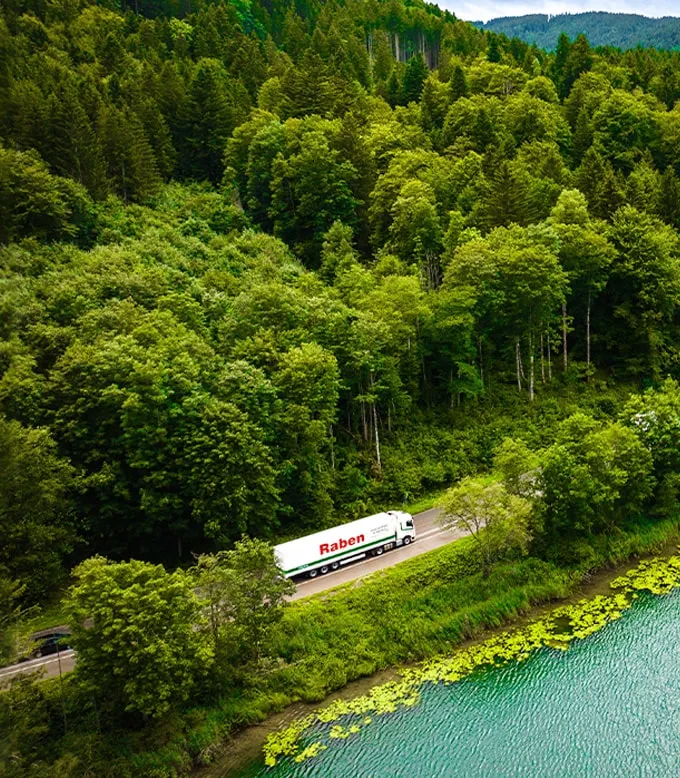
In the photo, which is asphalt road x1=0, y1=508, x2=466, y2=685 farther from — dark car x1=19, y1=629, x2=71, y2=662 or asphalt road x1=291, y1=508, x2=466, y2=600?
dark car x1=19, y1=629, x2=71, y2=662

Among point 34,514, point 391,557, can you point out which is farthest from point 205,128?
point 391,557

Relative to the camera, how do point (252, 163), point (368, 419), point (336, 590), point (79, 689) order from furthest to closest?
point (252, 163) < point (368, 419) < point (336, 590) < point (79, 689)

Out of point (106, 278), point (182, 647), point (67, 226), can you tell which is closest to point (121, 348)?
point (106, 278)

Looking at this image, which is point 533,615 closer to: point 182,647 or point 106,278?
point 182,647

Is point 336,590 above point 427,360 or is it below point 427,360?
below

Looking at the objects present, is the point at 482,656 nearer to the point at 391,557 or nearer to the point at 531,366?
the point at 391,557

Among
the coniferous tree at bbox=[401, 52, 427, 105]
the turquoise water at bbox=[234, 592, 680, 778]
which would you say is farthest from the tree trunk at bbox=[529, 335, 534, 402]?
the coniferous tree at bbox=[401, 52, 427, 105]
